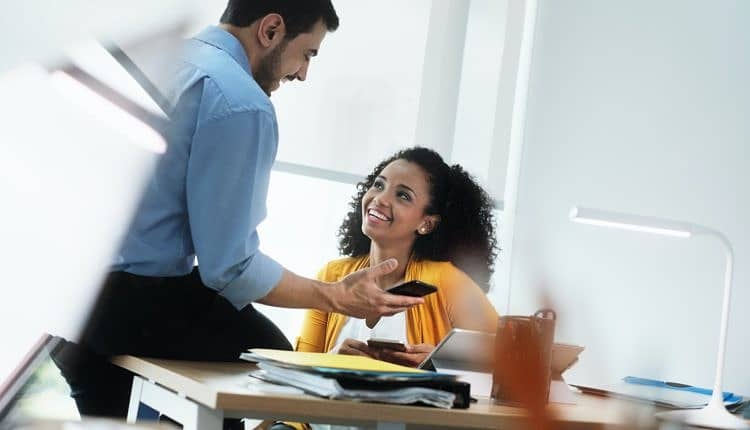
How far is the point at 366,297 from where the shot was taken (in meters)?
1.85

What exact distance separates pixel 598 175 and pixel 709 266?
72cm

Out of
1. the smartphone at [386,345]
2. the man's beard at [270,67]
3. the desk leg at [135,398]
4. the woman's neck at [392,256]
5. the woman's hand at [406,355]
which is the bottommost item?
the desk leg at [135,398]

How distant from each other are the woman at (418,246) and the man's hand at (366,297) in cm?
74

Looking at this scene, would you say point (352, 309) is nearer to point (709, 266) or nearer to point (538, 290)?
point (538, 290)

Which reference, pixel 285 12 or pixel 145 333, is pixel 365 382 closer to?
pixel 145 333

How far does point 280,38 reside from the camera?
2.25 m

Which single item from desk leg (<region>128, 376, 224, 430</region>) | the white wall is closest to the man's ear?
desk leg (<region>128, 376, 224, 430</region>)

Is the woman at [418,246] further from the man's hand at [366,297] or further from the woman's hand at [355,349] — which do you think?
the man's hand at [366,297]

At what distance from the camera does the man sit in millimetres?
1763

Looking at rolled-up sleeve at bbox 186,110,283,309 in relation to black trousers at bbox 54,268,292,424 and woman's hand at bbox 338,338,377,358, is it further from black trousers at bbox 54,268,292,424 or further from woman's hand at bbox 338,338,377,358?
woman's hand at bbox 338,338,377,358

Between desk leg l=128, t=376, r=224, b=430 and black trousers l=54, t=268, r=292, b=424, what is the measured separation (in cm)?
8

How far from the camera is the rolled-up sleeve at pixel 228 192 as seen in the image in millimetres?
1767

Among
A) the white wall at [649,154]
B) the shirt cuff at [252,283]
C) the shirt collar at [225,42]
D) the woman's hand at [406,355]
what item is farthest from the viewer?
the white wall at [649,154]

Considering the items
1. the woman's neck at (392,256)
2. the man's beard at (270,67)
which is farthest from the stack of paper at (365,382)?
the woman's neck at (392,256)
